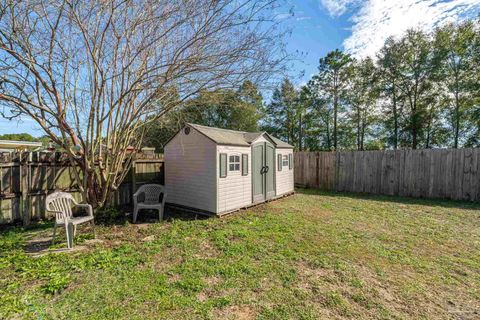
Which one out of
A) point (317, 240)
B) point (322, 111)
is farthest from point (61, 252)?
point (322, 111)

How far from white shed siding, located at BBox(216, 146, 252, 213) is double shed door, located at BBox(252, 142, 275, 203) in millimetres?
246

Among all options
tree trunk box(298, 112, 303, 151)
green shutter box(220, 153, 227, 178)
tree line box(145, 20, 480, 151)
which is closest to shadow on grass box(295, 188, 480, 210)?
tree line box(145, 20, 480, 151)

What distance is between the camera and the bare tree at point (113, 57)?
3516 mm

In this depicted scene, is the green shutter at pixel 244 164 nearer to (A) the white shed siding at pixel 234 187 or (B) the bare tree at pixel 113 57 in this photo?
(A) the white shed siding at pixel 234 187

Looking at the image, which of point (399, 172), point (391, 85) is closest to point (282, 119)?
point (391, 85)

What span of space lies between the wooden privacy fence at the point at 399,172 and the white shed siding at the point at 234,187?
16.0ft

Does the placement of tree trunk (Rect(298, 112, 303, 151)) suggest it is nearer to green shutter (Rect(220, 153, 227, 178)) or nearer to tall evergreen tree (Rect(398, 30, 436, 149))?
tall evergreen tree (Rect(398, 30, 436, 149))

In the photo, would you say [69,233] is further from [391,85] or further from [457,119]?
[457,119]

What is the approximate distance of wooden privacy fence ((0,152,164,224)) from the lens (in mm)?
4379

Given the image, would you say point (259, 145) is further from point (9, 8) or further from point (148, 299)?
point (9, 8)

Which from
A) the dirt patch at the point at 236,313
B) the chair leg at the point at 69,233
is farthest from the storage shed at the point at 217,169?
the dirt patch at the point at 236,313

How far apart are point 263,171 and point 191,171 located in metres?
2.25

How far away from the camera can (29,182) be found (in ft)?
15.1

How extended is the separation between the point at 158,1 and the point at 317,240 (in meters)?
4.84
